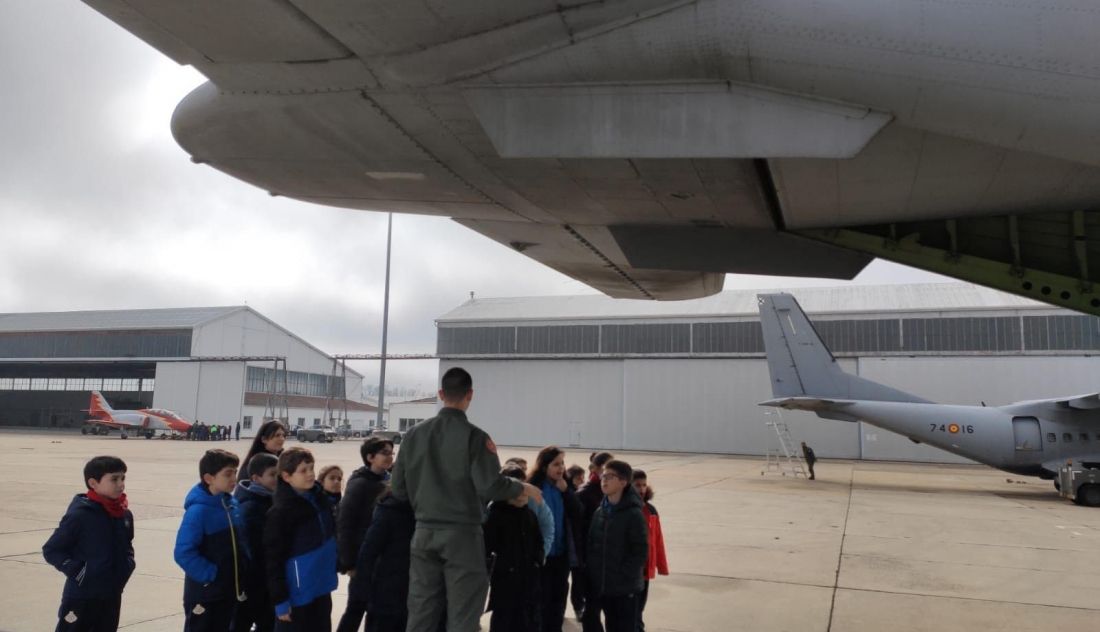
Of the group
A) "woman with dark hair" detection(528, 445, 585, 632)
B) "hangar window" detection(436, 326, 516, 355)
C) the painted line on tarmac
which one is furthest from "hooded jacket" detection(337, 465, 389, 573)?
"hangar window" detection(436, 326, 516, 355)

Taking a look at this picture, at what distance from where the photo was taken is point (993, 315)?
111ft

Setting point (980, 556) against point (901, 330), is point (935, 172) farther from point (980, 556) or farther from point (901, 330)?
point (901, 330)

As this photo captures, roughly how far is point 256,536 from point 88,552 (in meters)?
0.86

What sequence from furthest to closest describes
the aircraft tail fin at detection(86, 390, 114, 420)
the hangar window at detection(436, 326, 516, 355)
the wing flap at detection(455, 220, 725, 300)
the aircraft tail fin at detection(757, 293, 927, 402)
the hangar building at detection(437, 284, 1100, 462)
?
1. the aircraft tail fin at detection(86, 390, 114, 420)
2. the hangar window at detection(436, 326, 516, 355)
3. the hangar building at detection(437, 284, 1100, 462)
4. the aircraft tail fin at detection(757, 293, 927, 402)
5. the wing flap at detection(455, 220, 725, 300)

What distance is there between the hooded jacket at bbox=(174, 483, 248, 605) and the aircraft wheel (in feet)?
62.9

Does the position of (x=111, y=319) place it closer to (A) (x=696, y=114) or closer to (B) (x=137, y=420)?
(B) (x=137, y=420)

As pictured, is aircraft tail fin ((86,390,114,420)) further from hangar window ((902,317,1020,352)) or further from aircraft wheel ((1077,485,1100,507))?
aircraft wheel ((1077,485,1100,507))

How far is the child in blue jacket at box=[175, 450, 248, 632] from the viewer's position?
414cm

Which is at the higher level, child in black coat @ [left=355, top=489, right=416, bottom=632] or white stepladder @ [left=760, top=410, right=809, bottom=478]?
child in black coat @ [left=355, top=489, right=416, bottom=632]

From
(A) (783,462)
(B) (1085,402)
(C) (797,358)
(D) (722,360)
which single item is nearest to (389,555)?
(B) (1085,402)

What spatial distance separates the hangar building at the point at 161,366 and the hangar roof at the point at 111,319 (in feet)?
0.27

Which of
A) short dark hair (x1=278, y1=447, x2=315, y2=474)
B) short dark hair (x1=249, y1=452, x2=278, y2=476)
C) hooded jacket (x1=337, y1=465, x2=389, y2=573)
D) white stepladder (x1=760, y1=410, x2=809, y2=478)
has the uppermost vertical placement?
short dark hair (x1=278, y1=447, x2=315, y2=474)

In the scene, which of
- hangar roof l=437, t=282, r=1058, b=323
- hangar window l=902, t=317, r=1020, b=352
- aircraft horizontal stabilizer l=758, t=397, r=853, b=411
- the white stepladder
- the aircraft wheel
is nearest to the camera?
the aircraft wheel

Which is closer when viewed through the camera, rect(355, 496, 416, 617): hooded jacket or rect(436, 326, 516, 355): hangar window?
rect(355, 496, 416, 617): hooded jacket
